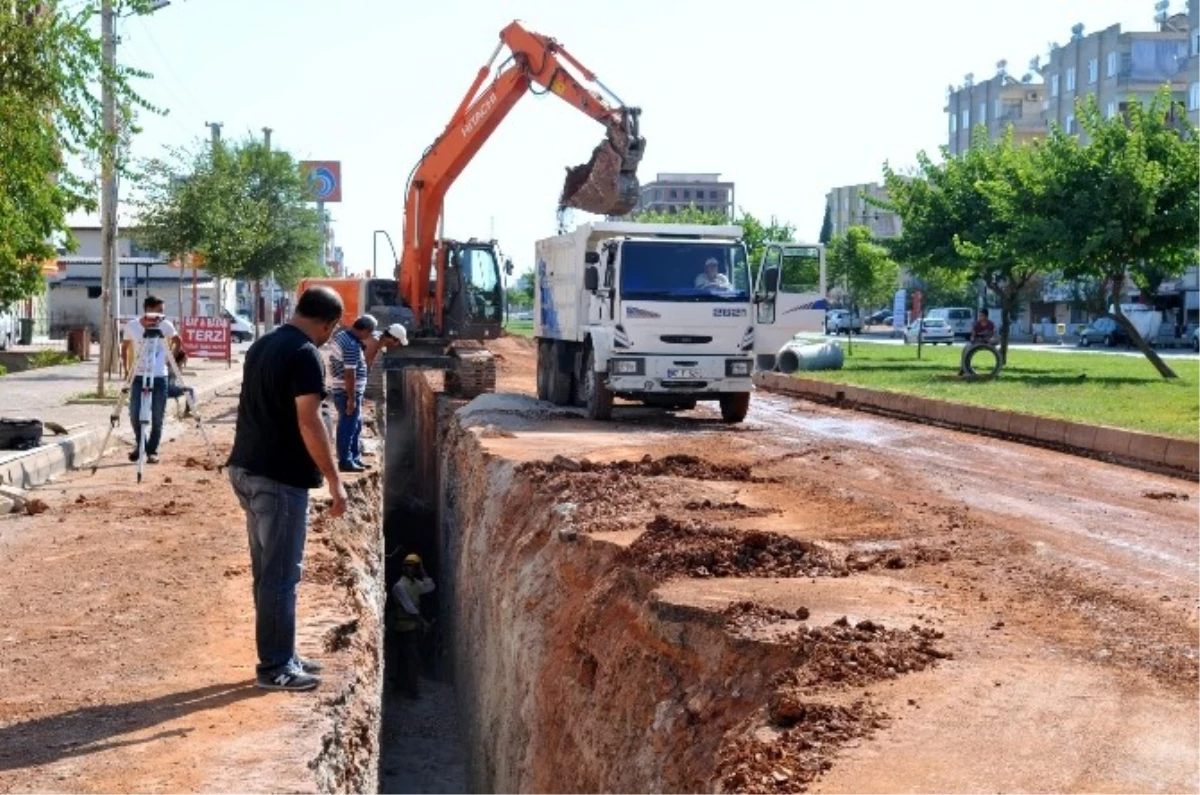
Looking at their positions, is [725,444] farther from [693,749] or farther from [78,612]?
[693,749]

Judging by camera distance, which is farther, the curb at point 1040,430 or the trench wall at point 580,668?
the curb at point 1040,430

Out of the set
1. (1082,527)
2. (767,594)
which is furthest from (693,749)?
(1082,527)

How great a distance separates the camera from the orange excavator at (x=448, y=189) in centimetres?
2262

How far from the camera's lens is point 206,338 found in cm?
3127

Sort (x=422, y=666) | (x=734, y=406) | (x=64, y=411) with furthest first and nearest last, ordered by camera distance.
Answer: (x=64, y=411) → (x=734, y=406) → (x=422, y=666)

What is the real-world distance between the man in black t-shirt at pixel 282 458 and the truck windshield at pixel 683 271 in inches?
498

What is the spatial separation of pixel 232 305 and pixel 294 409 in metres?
81.6

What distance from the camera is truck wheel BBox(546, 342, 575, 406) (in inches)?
926

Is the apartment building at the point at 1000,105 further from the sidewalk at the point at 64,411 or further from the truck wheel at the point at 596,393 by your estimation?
the truck wheel at the point at 596,393

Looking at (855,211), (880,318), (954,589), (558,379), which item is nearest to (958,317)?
(880,318)

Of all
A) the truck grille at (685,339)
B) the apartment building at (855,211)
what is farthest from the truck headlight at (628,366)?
the apartment building at (855,211)

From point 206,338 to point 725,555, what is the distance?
76.3 ft

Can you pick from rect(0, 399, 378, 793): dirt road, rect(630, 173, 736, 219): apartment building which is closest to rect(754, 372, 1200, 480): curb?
rect(0, 399, 378, 793): dirt road

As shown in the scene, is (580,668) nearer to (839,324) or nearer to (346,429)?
(346,429)
